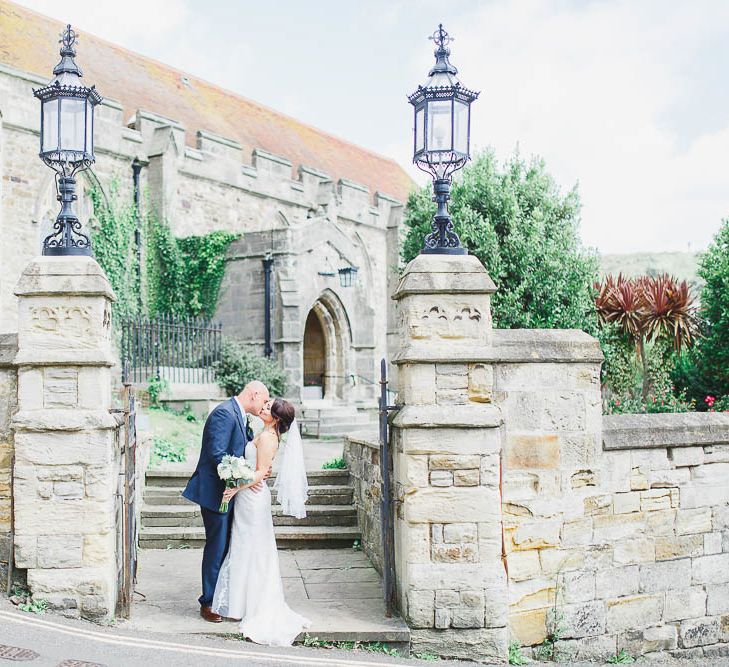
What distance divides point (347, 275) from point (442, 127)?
15164mm

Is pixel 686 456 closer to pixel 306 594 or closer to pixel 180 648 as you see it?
pixel 306 594

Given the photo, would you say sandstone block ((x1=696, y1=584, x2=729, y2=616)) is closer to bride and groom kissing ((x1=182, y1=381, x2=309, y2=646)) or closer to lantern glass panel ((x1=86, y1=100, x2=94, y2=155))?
bride and groom kissing ((x1=182, y1=381, x2=309, y2=646))

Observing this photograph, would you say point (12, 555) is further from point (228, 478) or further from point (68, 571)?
point (228, 478)

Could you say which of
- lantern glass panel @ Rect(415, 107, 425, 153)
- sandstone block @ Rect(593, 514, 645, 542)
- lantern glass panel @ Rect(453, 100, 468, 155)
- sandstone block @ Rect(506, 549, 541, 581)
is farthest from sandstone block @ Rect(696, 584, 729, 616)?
lantern glass panel @ Rect(415, 107, 425, 153)

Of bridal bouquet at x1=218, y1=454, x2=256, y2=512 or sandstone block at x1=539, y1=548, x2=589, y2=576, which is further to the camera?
sandstone block at x1=539, y1=548, x2=589, y2=576

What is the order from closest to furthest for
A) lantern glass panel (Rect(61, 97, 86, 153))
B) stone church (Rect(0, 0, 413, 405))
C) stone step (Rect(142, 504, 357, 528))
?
lantern glass panel (Rect(61, 97, 86, 153)) → stone step (Rect(142, 504, 357, 528)) → stone church (Rect(0, 0, 413, 405))

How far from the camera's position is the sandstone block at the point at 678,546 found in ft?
23.1

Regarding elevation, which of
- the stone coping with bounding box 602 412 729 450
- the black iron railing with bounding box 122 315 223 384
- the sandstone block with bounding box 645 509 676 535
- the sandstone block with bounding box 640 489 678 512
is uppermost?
the black iron railing with bounding box 122 315 223 384

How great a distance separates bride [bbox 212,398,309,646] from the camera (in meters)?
6.13

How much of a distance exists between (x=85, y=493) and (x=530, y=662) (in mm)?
3559

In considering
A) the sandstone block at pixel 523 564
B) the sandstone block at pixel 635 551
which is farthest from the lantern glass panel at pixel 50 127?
the sandstone block at pixel 635 551

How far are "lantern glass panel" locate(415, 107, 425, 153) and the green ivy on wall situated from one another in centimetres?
1507

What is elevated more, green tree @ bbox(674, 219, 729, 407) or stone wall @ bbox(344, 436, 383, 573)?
green tree @ bbox(674, 219, 729, 407)

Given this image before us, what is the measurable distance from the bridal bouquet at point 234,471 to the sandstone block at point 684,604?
148 inches
